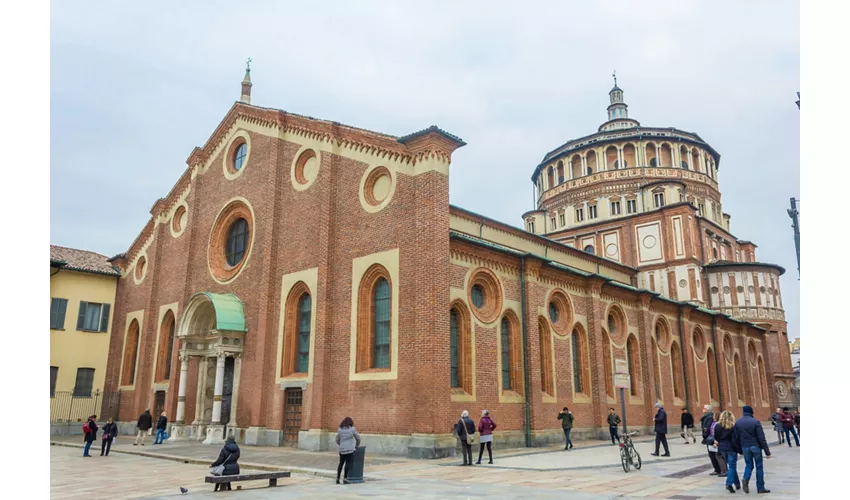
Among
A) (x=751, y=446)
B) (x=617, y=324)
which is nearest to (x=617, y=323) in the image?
(x=617, y=324)

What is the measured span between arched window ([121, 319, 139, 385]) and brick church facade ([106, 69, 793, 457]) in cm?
10

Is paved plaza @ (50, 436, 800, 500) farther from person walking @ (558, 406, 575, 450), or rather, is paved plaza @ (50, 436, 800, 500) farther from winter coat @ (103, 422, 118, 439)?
winter coat @ (103, 422, 118, 439)

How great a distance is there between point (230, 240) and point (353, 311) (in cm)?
964

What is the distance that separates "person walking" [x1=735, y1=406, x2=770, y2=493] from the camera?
11.0 metres

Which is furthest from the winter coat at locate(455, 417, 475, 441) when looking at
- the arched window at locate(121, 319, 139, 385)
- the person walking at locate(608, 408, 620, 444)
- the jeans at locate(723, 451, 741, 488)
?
the arched window at locate(121, 319, 139, 385)

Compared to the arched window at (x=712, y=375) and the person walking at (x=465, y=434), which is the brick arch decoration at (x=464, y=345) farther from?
the arched window at (x=712, y=375)

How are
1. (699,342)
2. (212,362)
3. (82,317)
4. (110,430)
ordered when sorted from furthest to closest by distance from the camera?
1. (699,342)
2. (82,317)
3. (212,362)
4. (110,430)

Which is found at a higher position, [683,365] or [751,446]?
[683,365]

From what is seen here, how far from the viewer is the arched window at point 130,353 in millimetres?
30656

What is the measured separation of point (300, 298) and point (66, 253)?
17918 millimetres

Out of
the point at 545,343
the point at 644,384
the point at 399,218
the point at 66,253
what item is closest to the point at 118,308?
the point at 66,253

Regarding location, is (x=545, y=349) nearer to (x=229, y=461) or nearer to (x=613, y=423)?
(x=613, y=423)

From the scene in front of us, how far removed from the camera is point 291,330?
22797mm

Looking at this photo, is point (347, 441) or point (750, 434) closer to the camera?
point (750, 434)
